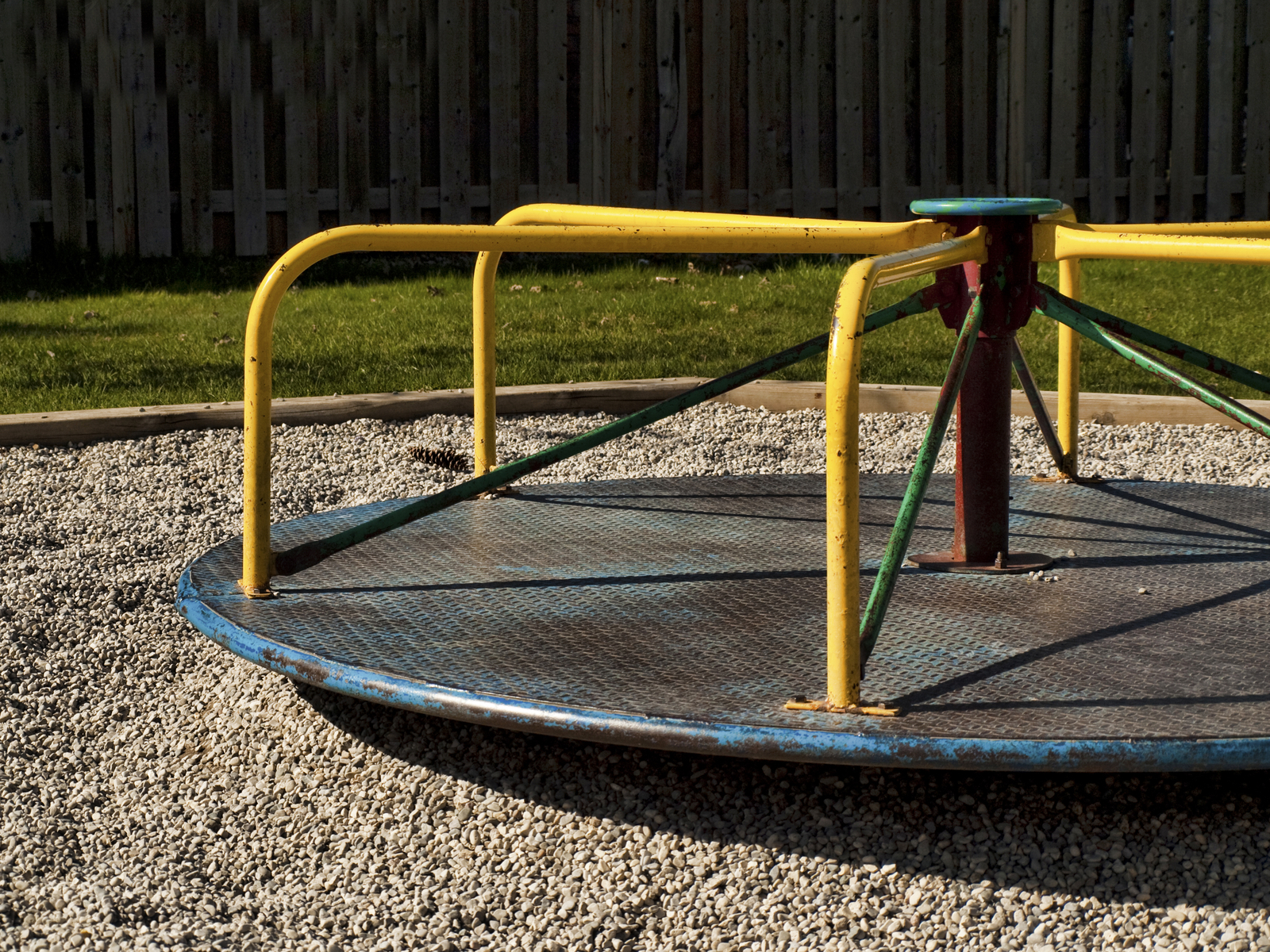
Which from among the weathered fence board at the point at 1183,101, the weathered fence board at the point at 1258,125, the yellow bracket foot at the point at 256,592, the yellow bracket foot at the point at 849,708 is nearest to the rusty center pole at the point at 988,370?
the yellow bracket foot at the point at 849,708

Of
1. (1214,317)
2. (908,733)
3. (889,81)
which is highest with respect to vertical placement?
→ (889,81)

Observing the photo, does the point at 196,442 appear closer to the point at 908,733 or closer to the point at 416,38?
the point at 908,733

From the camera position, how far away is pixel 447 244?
2.13 meters

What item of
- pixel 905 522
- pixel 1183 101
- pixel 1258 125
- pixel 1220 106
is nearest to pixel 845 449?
pixel 905 522

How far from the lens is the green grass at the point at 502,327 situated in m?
4.91

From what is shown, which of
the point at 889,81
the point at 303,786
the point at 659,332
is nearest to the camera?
the point at 303,786

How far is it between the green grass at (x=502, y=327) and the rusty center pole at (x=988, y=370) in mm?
2256

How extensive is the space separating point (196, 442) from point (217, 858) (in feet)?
7.20

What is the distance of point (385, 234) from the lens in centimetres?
209

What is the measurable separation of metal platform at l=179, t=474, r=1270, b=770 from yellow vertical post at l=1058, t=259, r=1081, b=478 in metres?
0.14

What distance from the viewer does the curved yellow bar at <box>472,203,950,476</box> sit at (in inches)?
92.0

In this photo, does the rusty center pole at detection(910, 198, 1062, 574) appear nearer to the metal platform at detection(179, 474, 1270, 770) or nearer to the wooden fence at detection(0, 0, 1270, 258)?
the metal platform at detection(179, 474, 1270, 770)

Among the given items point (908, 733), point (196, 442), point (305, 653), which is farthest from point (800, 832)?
point (196, 442)

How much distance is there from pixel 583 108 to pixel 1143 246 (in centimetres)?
568
